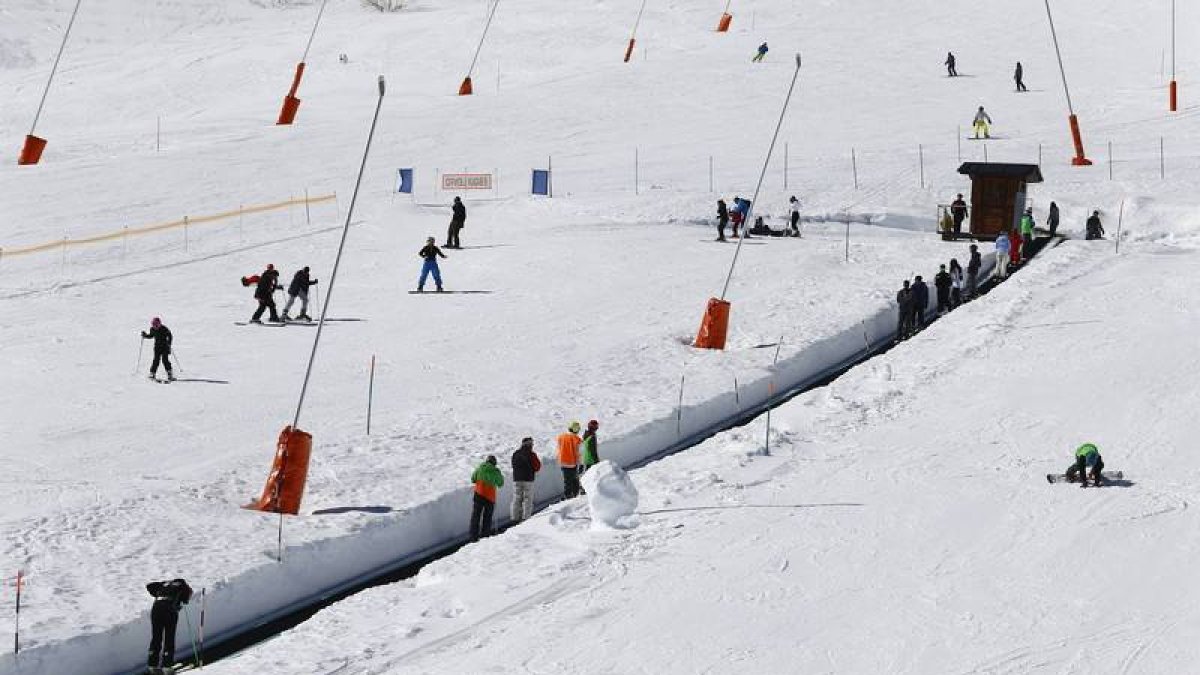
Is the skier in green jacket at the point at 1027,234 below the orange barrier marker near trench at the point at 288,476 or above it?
above

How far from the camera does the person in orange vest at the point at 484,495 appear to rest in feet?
65.0

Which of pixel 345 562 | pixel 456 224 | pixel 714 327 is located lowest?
pixel 345 562

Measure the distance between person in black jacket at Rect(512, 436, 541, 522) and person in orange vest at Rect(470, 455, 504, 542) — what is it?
45 centimetres

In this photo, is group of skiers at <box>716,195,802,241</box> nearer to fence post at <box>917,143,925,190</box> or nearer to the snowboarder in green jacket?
fence post at <box>917,143,925,190</box>

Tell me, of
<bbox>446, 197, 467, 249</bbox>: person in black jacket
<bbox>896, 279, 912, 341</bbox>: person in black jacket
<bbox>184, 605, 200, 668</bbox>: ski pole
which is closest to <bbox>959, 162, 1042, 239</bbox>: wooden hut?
<bbox>896, 279, 912, 341</bbox>: person in black jacket

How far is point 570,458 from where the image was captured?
69.9 ft

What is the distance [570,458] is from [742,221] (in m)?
18.6

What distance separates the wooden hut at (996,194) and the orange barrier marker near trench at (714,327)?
40.3 ft

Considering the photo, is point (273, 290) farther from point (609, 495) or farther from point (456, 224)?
point (609, 495)

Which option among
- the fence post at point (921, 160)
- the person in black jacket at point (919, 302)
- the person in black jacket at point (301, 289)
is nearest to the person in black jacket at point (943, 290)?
the person in black jacket at point (919, 302)

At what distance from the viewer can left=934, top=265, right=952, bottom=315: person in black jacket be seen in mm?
32375

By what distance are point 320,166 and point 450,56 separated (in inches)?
755

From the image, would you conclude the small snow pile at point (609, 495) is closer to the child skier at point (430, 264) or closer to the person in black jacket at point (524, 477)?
the person in black jacket at point (524, 477)

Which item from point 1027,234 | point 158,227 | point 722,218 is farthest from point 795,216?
point 158,227
